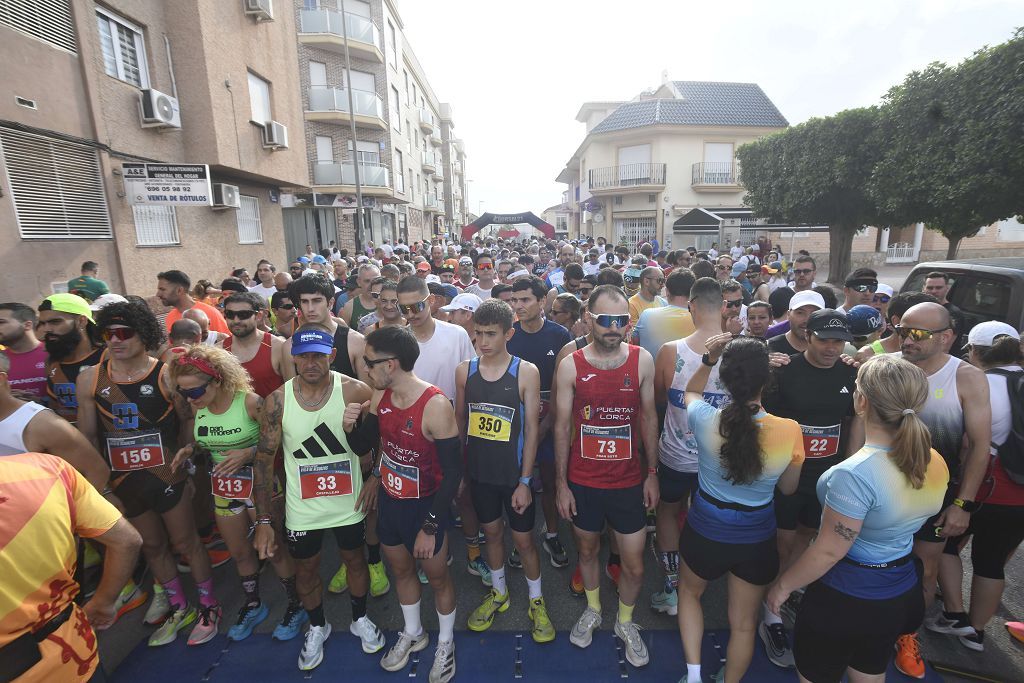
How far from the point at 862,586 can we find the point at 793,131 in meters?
21.9

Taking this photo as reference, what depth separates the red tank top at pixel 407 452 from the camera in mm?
2824

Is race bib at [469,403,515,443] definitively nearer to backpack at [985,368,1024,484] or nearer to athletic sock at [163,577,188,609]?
athletic sock at [163,577,188,609]

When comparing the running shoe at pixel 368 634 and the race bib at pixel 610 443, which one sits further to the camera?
the running shoe at pixel 368 634

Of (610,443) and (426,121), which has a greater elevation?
(426,121)

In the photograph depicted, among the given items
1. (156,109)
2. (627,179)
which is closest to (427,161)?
(627,179)

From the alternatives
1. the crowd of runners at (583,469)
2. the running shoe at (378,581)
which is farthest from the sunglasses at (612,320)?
the running shoe at (378,581)

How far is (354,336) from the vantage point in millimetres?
4367

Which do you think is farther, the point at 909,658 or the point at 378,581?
the point at 378,581

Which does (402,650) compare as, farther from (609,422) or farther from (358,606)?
(609,422)

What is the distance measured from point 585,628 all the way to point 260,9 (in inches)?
604

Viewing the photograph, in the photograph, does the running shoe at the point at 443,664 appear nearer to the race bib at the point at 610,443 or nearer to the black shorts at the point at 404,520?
the black shorts at the point at 404,520

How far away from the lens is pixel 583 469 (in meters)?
3.14

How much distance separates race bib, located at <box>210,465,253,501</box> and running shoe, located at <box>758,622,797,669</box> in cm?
353

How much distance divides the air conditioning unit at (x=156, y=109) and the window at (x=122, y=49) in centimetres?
44
